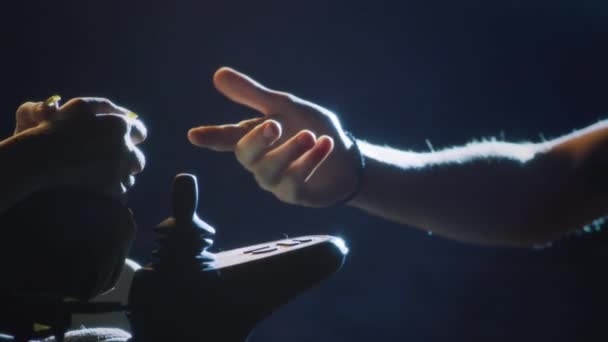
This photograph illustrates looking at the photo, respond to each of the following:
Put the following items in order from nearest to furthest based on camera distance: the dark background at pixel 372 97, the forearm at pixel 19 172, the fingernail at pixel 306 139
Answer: the forearm at pixel 19 172
the fingernail at pixel 306 139
the dark background at pixel 372 97

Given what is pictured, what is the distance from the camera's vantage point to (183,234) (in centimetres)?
39

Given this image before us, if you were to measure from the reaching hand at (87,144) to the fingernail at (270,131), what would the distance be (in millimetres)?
188

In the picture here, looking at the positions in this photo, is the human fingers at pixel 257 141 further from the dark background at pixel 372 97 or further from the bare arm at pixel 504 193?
the dark background at pixel 372 97

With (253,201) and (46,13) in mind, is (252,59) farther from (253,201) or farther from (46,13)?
(46,13)

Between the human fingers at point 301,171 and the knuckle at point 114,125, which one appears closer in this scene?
the knuckle at point 114,125

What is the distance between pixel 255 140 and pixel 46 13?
6.52ft

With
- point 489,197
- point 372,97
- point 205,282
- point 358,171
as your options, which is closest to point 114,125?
point 205,282

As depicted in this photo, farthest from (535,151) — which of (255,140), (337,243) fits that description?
(337,243)

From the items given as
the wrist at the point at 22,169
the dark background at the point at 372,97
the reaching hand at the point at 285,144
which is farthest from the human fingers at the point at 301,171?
the dark background at the point at 372,97

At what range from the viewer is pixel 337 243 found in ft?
1.27

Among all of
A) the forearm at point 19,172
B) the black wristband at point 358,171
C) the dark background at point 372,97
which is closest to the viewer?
the forearm at point 19,172

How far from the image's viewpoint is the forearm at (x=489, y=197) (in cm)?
83

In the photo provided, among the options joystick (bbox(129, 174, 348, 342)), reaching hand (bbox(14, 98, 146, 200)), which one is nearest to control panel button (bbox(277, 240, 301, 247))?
joystick (bbox(129, 174, 348, 342))

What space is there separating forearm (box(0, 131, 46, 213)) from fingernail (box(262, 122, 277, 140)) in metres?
0.25
